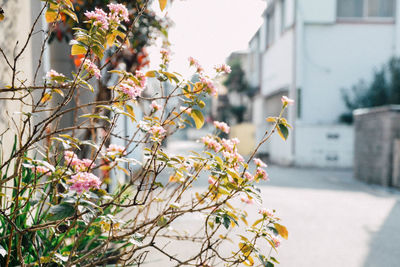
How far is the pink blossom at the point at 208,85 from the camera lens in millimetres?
2234

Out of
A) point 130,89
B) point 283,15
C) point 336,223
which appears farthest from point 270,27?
point 130,89

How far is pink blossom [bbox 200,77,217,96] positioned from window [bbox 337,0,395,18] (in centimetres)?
1449

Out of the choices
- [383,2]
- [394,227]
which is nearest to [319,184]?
[394,227]

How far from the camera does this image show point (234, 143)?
242 cm

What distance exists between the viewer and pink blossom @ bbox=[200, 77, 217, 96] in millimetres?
2234

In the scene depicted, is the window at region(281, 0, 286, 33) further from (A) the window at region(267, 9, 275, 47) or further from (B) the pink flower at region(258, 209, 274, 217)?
(B) the pink flower at region(258, 209, 274, 217)

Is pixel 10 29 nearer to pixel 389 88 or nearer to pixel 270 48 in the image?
pixel 389 88

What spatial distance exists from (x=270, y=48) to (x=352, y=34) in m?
4.42

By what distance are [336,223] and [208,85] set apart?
3.91m

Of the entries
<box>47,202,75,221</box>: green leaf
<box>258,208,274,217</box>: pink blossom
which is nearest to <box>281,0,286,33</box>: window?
<box>258,208,274,217</box>: pink blossom

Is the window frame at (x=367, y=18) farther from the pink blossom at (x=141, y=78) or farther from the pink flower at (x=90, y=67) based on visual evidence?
the pink flower at (x=90, y=67)

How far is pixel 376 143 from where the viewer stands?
9.74m

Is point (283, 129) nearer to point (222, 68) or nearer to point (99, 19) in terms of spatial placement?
point (222, 68)

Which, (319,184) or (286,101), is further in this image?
(319,184)
